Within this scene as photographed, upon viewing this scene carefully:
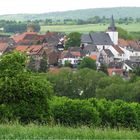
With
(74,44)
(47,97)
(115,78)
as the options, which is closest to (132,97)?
(115,78)

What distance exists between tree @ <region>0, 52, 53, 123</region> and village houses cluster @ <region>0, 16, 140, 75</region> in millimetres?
51488

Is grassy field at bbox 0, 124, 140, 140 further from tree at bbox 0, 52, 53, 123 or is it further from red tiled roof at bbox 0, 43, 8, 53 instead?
red tiled roof at bbox 0, 43, 8, 53

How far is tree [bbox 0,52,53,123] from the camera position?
21.1 meters

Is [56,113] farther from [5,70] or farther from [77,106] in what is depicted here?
[5,70]

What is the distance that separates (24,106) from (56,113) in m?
5.22

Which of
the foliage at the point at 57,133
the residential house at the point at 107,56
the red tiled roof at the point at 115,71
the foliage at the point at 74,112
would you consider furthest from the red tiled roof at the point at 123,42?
the foliage at the point at 57,133

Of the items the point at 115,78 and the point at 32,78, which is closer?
the point at 32,78

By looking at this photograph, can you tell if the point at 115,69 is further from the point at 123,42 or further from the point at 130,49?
the point at 123,42

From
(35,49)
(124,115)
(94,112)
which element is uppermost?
A: (94,112)

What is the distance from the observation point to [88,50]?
98312mm

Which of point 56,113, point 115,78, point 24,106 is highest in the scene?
point 24,106

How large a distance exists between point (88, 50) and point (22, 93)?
3053 inches

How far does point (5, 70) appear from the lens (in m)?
22.0

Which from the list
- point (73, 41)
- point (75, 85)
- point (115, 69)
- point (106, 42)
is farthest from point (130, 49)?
point (75, 85)
